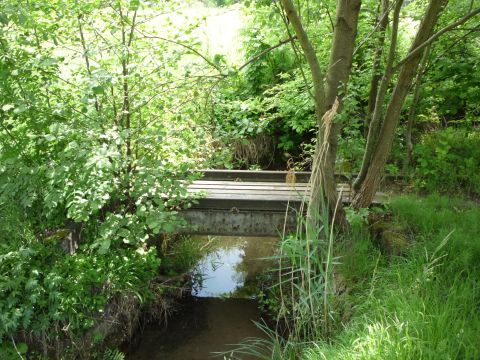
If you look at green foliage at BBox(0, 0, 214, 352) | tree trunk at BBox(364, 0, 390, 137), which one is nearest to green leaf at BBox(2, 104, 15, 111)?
green foliage at BBox(0, 0, 214, 352)

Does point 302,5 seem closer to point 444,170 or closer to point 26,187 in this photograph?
point 444,170

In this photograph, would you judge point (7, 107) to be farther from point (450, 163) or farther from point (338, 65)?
point (450, 163)

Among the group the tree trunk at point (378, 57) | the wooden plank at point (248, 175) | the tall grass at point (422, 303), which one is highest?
the tree trunk at point (378, 57)

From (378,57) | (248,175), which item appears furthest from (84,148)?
(378,57)

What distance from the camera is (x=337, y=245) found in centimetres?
362

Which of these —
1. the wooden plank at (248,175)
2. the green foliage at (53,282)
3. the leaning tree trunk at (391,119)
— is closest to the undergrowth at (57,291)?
the green foliage at (53,282)

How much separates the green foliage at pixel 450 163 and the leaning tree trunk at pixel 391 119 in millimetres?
928

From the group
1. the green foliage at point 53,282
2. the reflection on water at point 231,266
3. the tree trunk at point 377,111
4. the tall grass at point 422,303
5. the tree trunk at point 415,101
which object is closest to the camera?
the tall grass at point 422,303

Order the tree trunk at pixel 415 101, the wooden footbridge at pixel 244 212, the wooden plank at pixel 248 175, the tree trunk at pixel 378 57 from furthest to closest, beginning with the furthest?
the wooden plank at pixel 248 175
the tree trunk at pixel 415 101
the wooden footbridge at pixel 244 212
the tree trunk at pixel 378 57

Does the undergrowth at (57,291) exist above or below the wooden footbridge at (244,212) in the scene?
below

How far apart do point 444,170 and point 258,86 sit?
3577 mm

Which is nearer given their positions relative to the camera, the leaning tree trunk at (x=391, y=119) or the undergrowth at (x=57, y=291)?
the undergrowth at (x=57, y=291)

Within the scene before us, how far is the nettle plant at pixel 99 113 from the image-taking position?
10.0 ft

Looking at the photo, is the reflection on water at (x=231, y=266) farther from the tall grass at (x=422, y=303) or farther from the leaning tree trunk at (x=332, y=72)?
the tall grass at (x=422, y=303)
